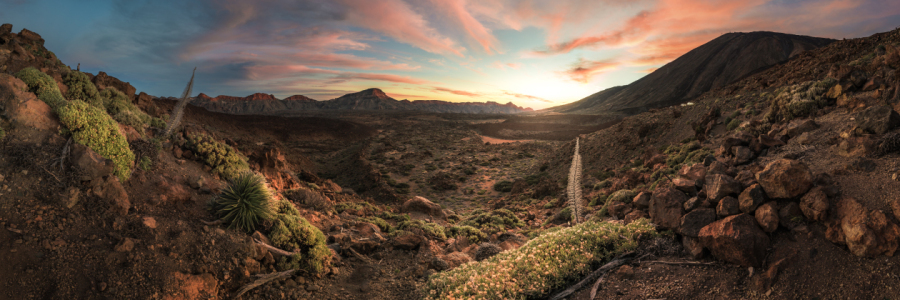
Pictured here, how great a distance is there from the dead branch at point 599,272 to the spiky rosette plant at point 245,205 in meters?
5.24

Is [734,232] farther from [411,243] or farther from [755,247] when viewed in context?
[411,243]

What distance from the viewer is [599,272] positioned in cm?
505

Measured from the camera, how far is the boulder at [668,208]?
5.31 m

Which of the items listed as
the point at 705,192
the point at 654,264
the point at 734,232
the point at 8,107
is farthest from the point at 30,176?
the point at 705,192

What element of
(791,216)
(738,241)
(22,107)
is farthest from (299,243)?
(791,216)

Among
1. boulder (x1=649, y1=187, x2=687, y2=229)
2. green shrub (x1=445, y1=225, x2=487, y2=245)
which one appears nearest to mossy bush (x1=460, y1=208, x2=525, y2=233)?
green shrub (x1=445, y1=225, x2=487, y2=245)

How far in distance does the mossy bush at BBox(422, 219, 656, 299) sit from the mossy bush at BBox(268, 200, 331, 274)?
2059mm

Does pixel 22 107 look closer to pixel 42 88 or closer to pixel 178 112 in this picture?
pixel 42 88

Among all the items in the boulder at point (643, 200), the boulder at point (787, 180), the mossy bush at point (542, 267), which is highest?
the boulder at point (787, 180)

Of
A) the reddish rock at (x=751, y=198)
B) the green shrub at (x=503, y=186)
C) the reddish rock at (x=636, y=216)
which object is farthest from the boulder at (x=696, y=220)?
the green shrub at (x=503, y=186)

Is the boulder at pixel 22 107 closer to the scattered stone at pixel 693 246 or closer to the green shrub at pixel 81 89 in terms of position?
the green shrub at pixel 81 89

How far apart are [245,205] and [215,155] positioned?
312 centimetres

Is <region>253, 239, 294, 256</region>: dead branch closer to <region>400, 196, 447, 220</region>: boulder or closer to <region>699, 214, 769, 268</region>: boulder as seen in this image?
<region>699, 214, 769, 268</region>: boulder

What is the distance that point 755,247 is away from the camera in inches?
158
